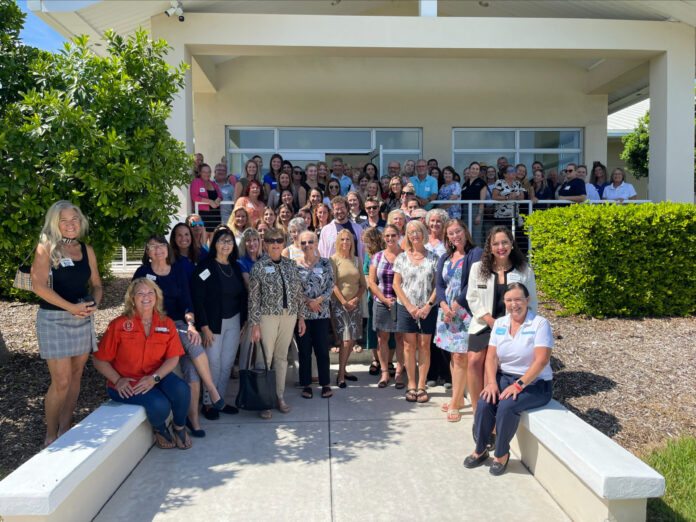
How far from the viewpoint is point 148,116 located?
4.62m

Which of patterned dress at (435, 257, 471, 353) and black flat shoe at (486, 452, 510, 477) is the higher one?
patterned dress at (435, 257, 471, 353)

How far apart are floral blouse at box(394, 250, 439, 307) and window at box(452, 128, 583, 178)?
8.71 m

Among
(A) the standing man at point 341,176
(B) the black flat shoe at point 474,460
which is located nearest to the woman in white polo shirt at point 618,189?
(A) the standing man at point 341,176

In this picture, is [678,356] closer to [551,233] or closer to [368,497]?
[551,233]

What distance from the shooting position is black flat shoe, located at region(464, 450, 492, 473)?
3.91 metres

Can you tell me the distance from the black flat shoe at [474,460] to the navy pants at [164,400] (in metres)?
2.25

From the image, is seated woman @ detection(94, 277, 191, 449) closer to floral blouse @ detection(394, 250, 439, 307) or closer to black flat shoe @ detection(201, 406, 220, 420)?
black flat shoe @ detection(201, 406, 220, 420)

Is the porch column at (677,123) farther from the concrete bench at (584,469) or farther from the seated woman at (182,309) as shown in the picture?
the seated woman at (182,309)

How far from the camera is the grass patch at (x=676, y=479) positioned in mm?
3348

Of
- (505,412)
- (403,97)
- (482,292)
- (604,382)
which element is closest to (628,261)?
(604,382)

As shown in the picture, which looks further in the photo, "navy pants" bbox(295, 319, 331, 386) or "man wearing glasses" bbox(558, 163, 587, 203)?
"man wearing glasses" bbox(558, 163, 587, 203)

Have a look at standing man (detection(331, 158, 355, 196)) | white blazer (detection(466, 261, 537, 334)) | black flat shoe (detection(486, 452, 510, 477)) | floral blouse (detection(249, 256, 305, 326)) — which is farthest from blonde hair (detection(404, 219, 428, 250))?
standing man (detection(331, 158, 355, 196))

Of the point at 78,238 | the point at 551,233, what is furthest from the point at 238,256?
the point at 551,233

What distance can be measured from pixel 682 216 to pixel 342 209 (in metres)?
4.79
